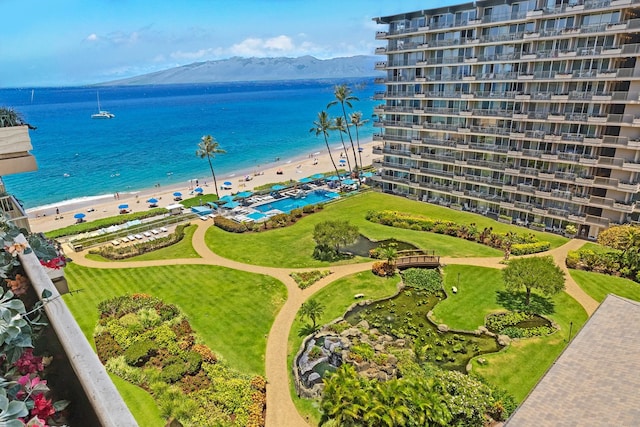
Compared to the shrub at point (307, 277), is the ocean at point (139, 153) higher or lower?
lower

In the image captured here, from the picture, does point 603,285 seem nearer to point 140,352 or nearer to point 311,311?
point 311,311

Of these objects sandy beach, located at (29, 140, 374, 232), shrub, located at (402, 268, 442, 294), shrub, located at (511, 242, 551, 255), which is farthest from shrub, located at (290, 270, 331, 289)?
sandy beach, located at (29, 140, 374, 232)

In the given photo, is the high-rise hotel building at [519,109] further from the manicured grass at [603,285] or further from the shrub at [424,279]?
the shrub at [424,279]

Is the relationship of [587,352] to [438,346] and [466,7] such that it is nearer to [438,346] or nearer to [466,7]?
[438,346]

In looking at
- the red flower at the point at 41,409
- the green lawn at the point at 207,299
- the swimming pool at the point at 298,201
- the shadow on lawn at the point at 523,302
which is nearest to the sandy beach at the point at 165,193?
the swimming pool at the point at 298,201

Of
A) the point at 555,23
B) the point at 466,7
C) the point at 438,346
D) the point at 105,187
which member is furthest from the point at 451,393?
the point at 105,187

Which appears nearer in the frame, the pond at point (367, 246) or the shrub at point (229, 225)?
the pond at point (367, 246)
